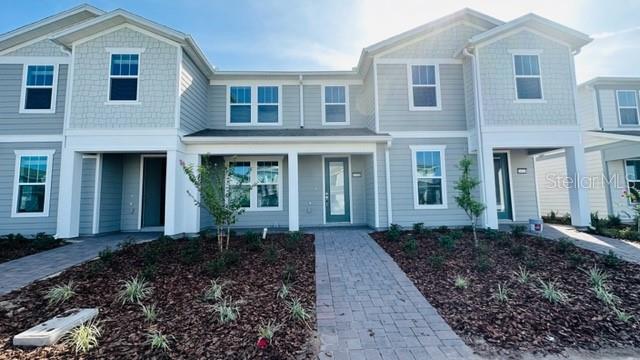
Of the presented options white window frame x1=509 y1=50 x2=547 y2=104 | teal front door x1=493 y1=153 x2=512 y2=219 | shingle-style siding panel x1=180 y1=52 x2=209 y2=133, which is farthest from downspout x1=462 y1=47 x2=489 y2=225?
shingle-style siding panel x1=180 y1=52 x2=209 y2=133

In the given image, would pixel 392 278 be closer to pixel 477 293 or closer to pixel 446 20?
pixel 477 293

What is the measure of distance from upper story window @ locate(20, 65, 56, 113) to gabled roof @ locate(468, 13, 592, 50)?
551 inches

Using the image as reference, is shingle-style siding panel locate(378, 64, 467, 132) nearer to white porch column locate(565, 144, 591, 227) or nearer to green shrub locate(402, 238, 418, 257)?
white porch column locate(565, 144, 591, 227)

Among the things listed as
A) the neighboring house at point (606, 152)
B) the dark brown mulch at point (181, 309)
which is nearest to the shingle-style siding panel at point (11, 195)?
the dark brown mulch at point (181, 309)

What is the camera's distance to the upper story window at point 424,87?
10.1 meters

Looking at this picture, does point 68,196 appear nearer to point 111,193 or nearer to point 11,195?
point 111,193

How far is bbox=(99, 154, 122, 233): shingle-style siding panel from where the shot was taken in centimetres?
955

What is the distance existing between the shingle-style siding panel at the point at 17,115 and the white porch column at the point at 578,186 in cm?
1688

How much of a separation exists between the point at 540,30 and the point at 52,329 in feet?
45.8

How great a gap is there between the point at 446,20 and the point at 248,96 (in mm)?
7924

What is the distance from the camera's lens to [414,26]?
1002 centimetres

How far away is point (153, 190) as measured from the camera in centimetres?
1073

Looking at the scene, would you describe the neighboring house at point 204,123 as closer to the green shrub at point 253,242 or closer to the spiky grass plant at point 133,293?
the green shrub at point 253,242

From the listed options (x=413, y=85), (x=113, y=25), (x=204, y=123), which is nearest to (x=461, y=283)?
(x=413, y=85)
